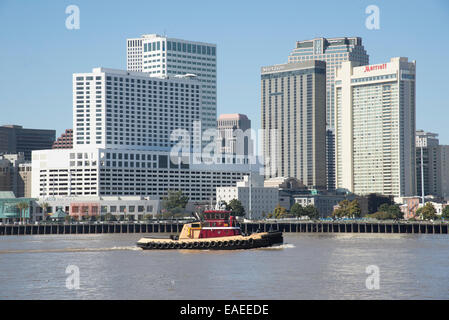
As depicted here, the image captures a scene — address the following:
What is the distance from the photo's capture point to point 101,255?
144375 mm

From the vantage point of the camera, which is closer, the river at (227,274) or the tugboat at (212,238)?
the river at (227,274)

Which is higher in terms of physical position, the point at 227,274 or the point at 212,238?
the point at 212,238

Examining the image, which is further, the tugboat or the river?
the tugboat

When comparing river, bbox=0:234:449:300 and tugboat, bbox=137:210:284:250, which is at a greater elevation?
tugboat, bbox=137:210:284:250

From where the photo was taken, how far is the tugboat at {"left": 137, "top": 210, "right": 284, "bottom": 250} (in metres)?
152

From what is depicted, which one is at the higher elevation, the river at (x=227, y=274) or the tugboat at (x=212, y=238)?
the tugboat at (x=212, y=238)

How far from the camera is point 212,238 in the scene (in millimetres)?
152875

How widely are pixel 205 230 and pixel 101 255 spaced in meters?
19.8

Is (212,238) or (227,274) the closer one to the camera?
(227,274)

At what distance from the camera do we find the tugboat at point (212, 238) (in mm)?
152125
